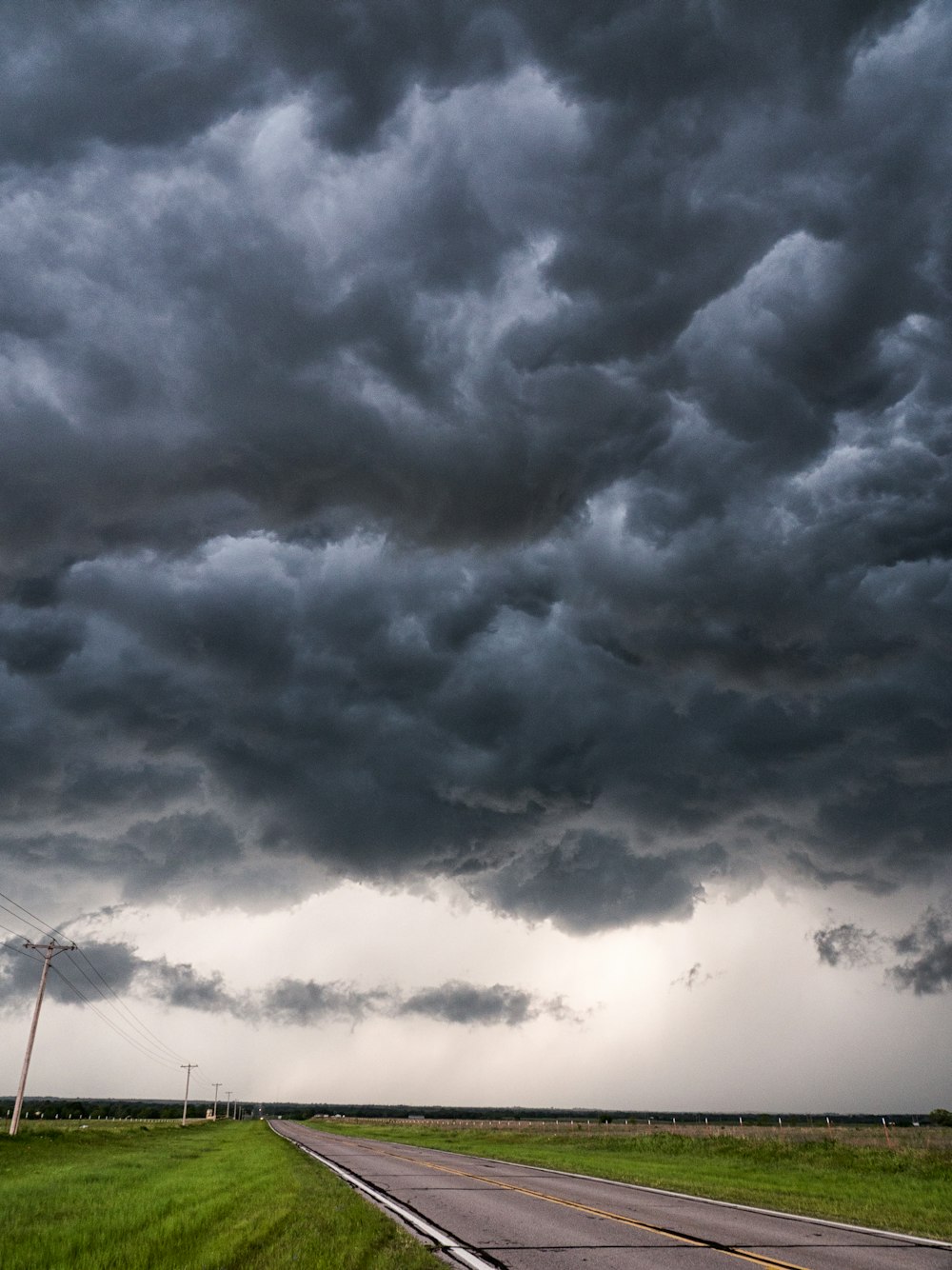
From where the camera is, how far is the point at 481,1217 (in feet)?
54.0

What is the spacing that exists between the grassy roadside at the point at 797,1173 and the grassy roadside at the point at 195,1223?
10328mm

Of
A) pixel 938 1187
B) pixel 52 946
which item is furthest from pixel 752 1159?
pixel 52 946

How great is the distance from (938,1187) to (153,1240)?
22806mm

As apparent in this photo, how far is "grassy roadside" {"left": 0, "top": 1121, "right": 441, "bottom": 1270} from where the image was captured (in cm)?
1184

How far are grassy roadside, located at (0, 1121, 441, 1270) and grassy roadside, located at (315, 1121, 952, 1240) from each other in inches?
407

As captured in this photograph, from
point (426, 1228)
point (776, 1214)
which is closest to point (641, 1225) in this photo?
point (426, 1228)

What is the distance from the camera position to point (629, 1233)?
1445cm

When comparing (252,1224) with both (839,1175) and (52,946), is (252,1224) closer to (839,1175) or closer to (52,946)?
(839,1175)

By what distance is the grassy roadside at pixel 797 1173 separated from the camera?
18.8 m

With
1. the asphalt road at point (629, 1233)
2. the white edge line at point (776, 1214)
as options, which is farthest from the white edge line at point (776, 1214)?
the asphalt road at point (629, 1233)

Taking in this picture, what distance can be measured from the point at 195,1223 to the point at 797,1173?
79.1 ft

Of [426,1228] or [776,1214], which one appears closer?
[426,1228]

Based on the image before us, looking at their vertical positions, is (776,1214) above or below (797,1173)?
above

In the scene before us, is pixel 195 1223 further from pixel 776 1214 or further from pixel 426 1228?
pixel 776 1214
